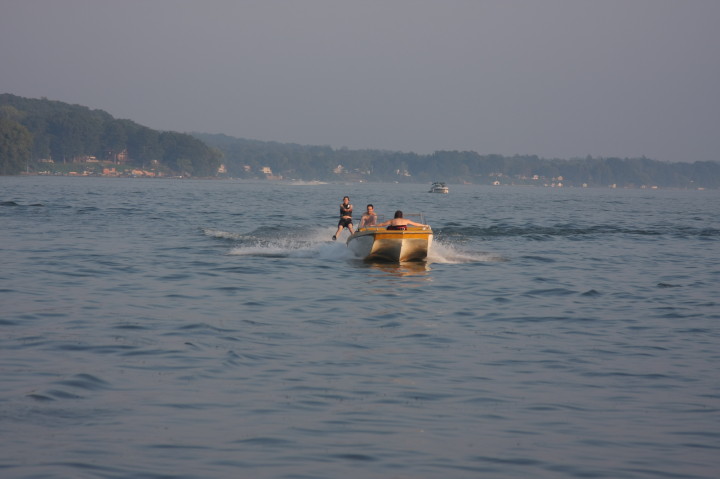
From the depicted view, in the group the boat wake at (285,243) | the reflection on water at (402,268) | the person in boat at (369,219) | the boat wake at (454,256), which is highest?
the person in boat at (369,219)

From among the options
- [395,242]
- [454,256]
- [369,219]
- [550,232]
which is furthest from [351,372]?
[550,232]

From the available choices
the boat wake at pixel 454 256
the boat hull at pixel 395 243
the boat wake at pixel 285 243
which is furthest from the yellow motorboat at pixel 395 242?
the boat wake at pixel 285 243

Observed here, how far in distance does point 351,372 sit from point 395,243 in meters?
14.8

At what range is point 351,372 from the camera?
1237cm

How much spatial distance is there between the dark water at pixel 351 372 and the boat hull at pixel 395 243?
2.78 feet

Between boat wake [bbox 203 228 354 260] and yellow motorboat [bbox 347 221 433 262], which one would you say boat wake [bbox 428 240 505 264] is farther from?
boat wake [bbox 203 228 354 260]

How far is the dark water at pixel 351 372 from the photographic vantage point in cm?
880

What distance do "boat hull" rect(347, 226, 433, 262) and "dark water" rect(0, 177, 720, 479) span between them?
0.85 m

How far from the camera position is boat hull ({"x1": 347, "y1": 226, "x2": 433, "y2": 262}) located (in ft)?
88.2

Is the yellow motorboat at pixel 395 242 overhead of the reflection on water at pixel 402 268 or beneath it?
overhead

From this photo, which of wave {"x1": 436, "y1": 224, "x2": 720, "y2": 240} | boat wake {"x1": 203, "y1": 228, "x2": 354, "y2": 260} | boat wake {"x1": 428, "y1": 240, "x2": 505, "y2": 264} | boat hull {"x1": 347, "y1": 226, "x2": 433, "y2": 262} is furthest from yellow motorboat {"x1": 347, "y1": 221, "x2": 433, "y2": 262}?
wave {"x1": 436, "y1": 224, "x2": 720, "y2": 240}

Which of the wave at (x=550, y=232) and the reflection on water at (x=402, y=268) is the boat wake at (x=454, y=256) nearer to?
the reflection on water at (x=402, y=268)

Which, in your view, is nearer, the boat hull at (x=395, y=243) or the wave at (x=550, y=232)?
the boat hull at (x=395, y=243)

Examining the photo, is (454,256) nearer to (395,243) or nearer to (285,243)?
(395,243)
